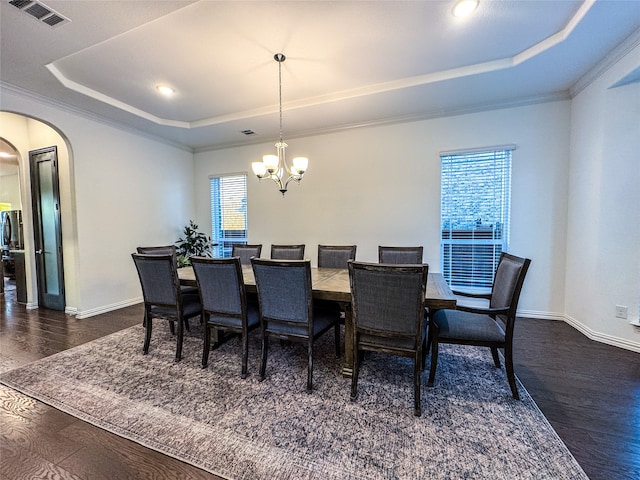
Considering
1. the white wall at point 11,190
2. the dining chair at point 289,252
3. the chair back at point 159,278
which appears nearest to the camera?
the chair back at point 159,278

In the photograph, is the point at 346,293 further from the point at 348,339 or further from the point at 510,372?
the point at 510,372

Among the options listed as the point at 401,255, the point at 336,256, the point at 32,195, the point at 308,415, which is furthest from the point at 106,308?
the point at 401,255

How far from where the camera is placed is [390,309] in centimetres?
181

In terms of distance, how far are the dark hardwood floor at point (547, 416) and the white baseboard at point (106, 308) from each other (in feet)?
2.65

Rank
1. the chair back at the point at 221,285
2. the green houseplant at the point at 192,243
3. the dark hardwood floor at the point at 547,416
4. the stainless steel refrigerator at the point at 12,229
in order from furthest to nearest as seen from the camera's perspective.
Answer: the green houseplant at the point at 192,243 < the stainless steel refrigerator at the point at 12,229 < the chair back at the point at 221,285 < the dark hardwood floor at the point at 547,416

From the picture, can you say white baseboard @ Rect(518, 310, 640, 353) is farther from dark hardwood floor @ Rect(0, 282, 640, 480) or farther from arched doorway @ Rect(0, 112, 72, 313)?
arched doorway @ Rect(0, 112, 72, 313)

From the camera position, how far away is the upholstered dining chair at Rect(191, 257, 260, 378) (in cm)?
221

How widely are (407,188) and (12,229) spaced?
7392 millimetres

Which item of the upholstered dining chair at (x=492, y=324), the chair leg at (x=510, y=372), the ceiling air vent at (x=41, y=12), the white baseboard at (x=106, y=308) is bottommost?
the white baseboard at (x=106, y=308)

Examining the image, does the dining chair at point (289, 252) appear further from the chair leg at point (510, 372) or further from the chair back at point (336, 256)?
the chair leg at point (510, 372)

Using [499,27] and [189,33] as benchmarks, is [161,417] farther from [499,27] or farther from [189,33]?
[499,27]

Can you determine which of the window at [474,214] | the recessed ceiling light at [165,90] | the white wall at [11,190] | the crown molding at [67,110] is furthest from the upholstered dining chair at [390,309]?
the white wall at [11,190]

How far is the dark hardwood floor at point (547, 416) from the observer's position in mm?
1437

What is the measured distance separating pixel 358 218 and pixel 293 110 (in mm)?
1833
